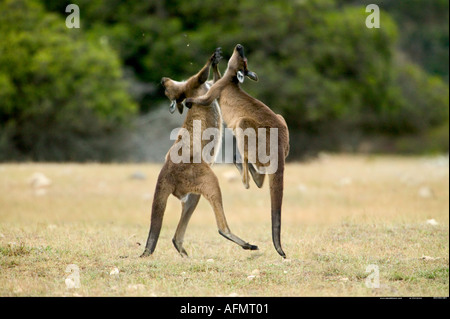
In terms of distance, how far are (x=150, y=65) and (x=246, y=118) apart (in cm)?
1445

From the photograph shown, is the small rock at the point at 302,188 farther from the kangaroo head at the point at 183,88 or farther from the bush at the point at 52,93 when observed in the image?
the bush at the point at 52,93

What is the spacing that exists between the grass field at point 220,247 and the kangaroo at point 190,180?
276mm

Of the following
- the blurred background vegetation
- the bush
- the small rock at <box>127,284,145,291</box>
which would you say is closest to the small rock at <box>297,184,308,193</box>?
the blurred background vegetation

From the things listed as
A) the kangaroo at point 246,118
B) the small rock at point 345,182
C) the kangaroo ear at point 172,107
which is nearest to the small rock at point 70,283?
the kangaroo at point 246,118

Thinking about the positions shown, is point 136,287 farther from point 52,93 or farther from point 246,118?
point 52,93

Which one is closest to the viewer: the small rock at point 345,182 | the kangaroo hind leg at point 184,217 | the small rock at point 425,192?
the kangaroo hind leg at point 184,217

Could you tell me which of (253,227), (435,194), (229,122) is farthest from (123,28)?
(229,122)

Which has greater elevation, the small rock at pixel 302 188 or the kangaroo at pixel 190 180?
the kangaroo at pixel 190 180

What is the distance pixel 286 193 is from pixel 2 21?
10499mm

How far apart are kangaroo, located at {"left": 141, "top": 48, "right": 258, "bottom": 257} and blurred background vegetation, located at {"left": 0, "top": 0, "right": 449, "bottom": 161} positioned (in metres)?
11.1

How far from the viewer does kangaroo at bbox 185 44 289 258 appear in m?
5.93

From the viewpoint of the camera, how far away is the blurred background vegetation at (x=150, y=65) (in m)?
18.3

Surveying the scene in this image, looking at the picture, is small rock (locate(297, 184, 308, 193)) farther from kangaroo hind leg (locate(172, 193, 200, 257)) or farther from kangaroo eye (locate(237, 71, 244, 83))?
kangaroo eye (locate(237, 71, 244, 83))

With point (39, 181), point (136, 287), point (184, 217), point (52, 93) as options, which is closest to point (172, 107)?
point (184, 217)
